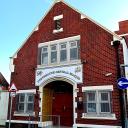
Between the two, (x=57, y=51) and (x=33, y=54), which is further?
(x=33, y=54)

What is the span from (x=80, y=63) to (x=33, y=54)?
5055 mm

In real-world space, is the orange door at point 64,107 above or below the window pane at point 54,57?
below

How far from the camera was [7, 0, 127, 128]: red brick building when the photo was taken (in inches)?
613

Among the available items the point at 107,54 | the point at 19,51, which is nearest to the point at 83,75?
the point at 107,54

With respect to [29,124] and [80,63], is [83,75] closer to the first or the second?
[80,63]

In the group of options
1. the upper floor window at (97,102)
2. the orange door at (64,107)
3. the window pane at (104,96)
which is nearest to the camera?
the upper floor window at (97,102)

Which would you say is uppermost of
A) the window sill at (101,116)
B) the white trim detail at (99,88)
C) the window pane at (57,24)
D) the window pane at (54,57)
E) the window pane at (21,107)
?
the window pane at (57,24)

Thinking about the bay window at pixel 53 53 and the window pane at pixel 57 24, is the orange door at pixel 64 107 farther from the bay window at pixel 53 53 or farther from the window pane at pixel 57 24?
the window pane at pixel 57 24

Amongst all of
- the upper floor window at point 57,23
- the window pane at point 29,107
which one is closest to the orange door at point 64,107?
the window pane at point 29,107

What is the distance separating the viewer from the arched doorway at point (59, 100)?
1848 cm

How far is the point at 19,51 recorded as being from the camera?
21.1m

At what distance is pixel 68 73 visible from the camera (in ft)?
56.9

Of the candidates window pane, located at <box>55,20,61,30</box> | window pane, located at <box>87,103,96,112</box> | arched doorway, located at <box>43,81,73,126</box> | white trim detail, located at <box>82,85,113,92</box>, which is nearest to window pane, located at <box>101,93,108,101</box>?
white trim detail, located at <box>82,85,113,92</box>

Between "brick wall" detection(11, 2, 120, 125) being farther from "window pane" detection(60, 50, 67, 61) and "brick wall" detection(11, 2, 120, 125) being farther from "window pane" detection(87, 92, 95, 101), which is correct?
"window pane" detection(60, 50, 67, 61)
